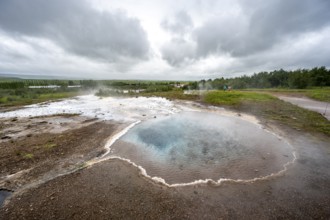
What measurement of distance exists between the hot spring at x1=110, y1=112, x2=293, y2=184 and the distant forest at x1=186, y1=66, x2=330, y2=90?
143 ft

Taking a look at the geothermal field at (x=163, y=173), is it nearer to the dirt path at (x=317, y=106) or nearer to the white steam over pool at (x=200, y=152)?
the white steam over pool at (x=200, y=152)

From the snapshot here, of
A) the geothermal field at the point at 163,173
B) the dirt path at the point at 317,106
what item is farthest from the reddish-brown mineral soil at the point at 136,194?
the dirt path at the point at 317,106

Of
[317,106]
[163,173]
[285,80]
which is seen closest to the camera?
[163,173]

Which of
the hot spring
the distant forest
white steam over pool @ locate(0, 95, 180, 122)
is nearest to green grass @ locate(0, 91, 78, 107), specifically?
white steam over pool @ locate(0, 95, 180, 122)

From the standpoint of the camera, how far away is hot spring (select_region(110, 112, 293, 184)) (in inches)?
315

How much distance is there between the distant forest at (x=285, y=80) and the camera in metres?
47.4

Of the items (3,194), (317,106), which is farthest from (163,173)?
(317,106)

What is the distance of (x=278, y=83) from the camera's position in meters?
55.9

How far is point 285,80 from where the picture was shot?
53375 mm

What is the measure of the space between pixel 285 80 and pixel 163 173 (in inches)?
2420

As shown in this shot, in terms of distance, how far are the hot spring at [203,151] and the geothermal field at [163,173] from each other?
0.19 ft

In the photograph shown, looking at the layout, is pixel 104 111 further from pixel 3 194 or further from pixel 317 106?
pixel 317 106

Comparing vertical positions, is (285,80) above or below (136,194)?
above

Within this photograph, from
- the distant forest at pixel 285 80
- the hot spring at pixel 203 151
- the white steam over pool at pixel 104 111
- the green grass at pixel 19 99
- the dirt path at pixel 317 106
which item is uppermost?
the distant forest at pixel 285 80
